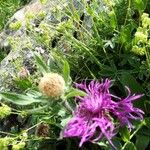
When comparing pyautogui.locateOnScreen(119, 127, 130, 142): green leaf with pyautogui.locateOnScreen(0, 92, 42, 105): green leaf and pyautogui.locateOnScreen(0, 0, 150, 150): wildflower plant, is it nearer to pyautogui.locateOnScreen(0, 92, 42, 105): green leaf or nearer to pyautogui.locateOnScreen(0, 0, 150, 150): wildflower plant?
pyautogui.locateOnScreen(0, 0, 150, 150): wildflower plant

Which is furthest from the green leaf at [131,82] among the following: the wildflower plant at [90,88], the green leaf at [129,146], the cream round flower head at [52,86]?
the cream round flower head at [52,86]

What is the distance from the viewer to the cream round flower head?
1922 millimetres

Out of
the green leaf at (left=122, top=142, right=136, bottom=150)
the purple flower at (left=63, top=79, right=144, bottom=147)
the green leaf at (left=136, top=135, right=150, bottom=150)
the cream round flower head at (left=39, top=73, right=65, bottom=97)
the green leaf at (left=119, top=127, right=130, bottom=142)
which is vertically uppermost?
the cream round flower head at (left=39, top=73, right=65, bottom=97)

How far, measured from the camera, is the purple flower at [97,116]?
6.17 feet

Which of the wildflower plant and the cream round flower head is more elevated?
the cream round flower head

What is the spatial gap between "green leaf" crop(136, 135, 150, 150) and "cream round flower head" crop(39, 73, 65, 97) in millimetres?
533

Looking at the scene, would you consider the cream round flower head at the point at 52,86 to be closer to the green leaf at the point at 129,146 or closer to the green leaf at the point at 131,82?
the green leaf at the point at 129,146

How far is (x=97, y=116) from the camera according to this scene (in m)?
1.93

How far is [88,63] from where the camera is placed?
2.85 metres

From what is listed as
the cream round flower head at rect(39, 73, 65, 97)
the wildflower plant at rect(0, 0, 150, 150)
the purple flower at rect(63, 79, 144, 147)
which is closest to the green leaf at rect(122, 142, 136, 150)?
the wildflower plant at rect(0, 0, 150, 150)

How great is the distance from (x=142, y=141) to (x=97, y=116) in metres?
0.46

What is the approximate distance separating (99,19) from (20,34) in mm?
1074

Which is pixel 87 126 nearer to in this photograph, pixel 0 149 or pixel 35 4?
pixel 0 149

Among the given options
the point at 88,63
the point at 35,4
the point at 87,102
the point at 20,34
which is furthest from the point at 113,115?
the point at 35,4
